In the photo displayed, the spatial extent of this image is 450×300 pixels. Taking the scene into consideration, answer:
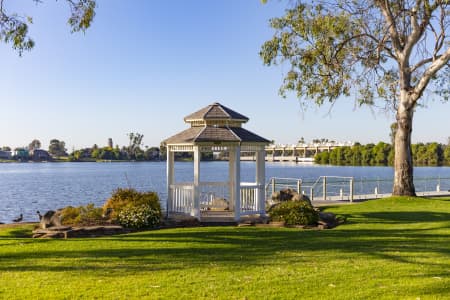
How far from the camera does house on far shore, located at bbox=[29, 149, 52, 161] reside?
641 ft

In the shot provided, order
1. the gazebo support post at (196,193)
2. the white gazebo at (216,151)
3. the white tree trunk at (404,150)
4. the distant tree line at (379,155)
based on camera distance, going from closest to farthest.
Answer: the gazebo support post at (196,193), the white gazebo at (216,151), the white tree trunk at (404,150), the distant tree line at (379,155)

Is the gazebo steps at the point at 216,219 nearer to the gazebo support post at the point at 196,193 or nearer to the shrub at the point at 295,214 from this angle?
the gazebo support post at the point at 196,193

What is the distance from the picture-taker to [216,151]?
16375 mm

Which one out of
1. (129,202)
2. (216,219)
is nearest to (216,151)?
(216,219)

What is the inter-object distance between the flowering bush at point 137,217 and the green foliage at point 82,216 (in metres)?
0.82

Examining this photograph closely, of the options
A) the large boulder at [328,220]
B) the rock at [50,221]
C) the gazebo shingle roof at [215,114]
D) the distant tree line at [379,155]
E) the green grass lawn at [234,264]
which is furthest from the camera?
the distant tree line at [379,155]

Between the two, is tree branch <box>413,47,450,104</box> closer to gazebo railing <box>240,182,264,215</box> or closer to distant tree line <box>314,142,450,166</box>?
gazebo railing <box>240,182,264,215</box>

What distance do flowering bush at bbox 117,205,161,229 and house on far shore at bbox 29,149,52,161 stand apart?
195 meters

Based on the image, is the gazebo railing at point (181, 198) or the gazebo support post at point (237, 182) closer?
the gazebo support post at point (237, 182)

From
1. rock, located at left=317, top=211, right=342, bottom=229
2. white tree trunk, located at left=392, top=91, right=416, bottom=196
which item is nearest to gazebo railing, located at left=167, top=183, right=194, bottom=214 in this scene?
rock, located at left=317, top=211, right=342, bottom=229

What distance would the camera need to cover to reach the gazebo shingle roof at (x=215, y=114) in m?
16.7

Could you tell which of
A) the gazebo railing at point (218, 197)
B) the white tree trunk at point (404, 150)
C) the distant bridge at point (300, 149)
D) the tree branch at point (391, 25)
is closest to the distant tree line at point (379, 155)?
the distant bridge at point (300, 149)

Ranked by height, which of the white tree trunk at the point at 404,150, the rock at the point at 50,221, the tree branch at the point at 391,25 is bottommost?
the rock at the point at 50,221

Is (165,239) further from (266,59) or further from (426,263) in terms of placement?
(266,59)
